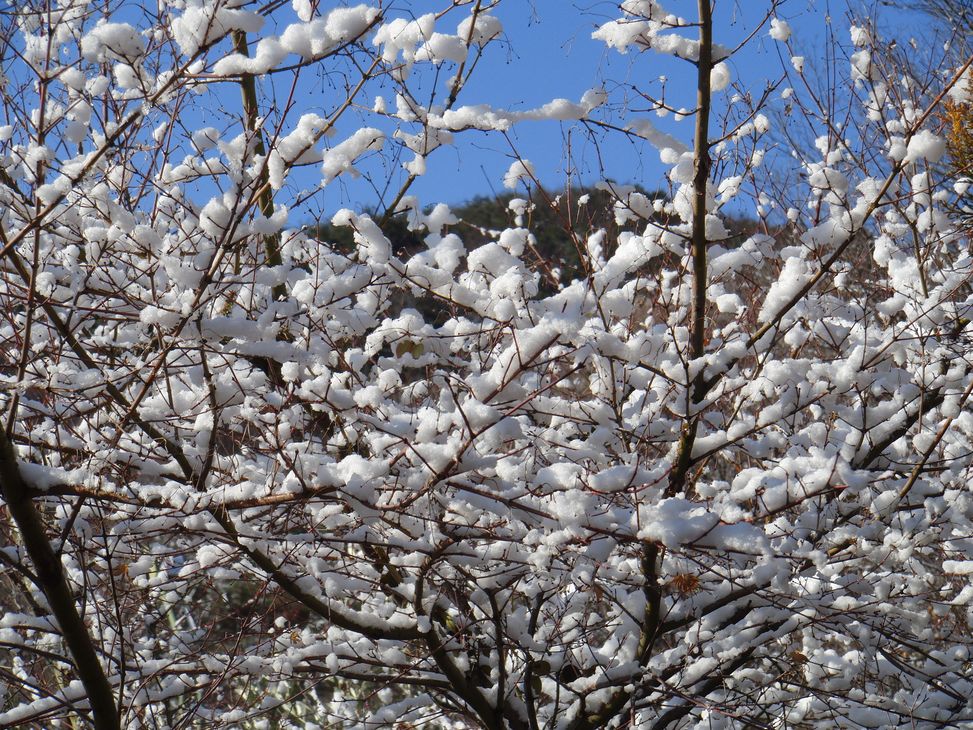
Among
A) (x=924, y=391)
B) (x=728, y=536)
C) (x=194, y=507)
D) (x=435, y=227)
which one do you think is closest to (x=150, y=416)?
(x=194, y=507)

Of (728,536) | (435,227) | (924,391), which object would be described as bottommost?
(728,536)

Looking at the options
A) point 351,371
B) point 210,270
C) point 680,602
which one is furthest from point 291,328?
point 680,602

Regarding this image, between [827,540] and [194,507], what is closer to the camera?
[194,507]

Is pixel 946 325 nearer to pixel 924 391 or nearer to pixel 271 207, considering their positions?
pixel 924 391

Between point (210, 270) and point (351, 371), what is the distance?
3.82ft

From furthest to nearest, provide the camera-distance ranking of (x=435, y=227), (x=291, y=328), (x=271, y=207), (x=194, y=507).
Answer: (x=271, y=207)
(x=435, y=227)
(x=291, y=328)
(x=194, y=507)

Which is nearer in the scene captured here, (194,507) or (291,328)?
(194,507)

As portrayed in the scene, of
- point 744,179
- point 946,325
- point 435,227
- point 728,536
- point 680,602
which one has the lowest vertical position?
point 728,536

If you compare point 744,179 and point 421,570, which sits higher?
point 744,179

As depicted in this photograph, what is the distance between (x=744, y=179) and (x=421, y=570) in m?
2.23

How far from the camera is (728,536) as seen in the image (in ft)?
6.59

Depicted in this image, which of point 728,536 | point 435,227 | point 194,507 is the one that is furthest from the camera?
point 435,227

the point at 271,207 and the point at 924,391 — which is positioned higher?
the point at 271,207

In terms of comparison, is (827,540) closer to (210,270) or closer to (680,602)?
(680,602)
